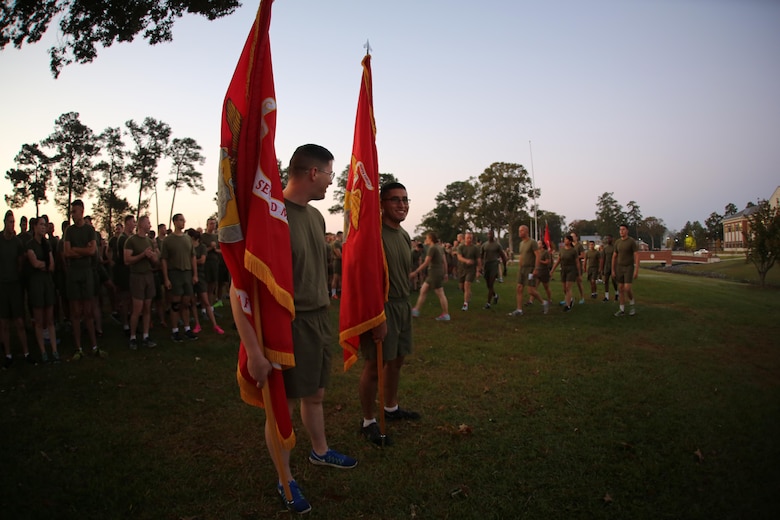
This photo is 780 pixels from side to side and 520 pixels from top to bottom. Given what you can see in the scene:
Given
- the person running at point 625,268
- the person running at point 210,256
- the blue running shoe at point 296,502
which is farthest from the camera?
the person running at point 625,268

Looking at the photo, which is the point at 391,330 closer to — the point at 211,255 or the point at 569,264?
the point at 211,255

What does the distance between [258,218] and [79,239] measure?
6.44m

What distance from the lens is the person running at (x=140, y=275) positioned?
802 centimetres

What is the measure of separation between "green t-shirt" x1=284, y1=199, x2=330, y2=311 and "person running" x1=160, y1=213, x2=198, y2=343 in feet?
21.0

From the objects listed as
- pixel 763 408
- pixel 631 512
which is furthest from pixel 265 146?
pixel 763 408

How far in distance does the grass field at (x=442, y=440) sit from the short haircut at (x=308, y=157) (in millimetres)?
2557

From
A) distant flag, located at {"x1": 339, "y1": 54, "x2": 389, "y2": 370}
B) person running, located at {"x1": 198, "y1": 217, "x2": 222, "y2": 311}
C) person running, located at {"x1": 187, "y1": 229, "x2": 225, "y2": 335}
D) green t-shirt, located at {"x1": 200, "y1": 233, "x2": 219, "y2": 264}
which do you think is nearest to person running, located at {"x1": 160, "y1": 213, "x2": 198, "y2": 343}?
person running, located at {"x1": 187, "y1": 229, "x2": 225, "y2": 335}

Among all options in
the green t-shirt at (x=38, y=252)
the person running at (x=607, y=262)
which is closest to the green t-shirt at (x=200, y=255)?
the green t-shirt at (x=38, y=252)

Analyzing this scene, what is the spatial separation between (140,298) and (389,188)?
19.6 feet

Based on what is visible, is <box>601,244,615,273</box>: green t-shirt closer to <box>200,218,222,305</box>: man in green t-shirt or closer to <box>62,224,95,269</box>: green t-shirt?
<box>200,218,222,305</box>: man in green t-shirt

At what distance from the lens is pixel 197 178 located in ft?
122

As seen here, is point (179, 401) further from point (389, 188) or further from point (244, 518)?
point (389, 188)

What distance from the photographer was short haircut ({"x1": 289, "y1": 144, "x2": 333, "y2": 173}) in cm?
330

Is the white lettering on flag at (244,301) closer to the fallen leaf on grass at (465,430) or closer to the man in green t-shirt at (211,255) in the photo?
the fallen leaf on grass at (465,430)
